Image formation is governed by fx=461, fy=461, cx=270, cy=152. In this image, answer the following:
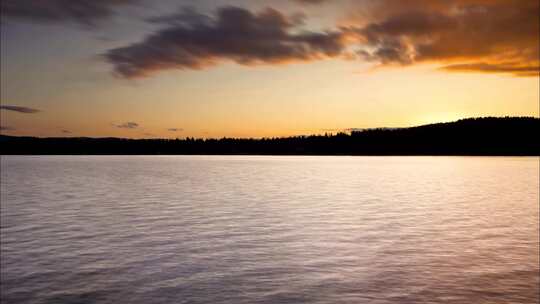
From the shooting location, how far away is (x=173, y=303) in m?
16.1

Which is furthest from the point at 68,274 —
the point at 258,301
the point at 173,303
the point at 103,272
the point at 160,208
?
the point at 160,208

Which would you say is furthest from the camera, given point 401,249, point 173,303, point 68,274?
point 401,249

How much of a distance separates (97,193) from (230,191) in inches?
687

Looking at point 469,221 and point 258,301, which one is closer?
point 258,301

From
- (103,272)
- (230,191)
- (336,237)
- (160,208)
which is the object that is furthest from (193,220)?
(230,191)

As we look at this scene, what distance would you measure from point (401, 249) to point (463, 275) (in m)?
5.93

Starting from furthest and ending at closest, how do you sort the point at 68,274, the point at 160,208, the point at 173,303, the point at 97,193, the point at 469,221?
the point at 97,193
the point at 160,208
the point at 469,221
the point at 68,274
the point at 173,303

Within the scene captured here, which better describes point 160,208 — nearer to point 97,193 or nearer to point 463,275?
point 97,193

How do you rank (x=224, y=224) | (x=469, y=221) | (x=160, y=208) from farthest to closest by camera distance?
1. (x=160, y=208)
2. (x=469, y=221)
3. (x=224, y=224)

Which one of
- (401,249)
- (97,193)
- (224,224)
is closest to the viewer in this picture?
(401,249)

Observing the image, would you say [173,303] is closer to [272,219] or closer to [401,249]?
[401,249]

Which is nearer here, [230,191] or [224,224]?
[224,224]

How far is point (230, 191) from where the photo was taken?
63375 mm

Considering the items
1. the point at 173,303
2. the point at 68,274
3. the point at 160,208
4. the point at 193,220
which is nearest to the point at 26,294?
the point at 68,274
